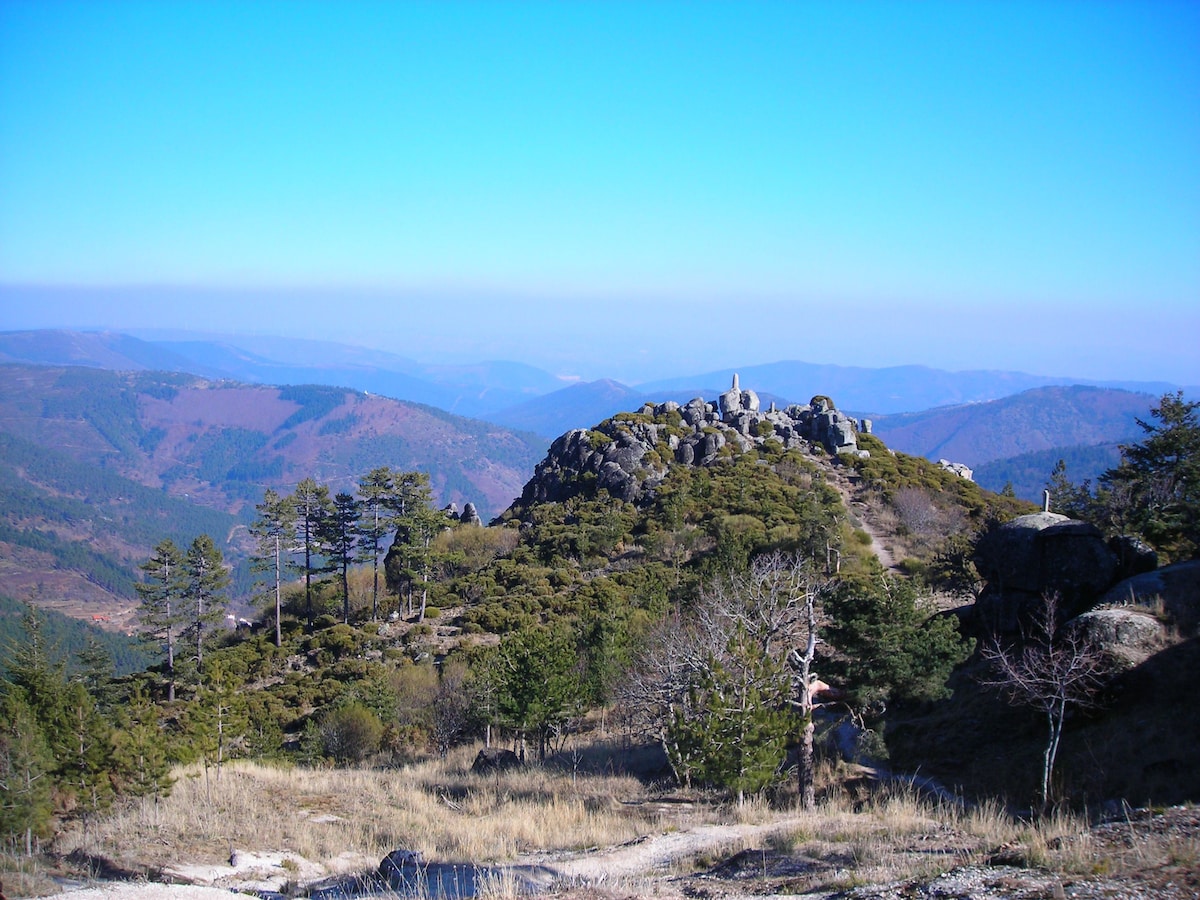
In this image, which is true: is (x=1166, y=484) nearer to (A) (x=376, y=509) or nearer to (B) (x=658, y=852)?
(B) (x=658, y=852)

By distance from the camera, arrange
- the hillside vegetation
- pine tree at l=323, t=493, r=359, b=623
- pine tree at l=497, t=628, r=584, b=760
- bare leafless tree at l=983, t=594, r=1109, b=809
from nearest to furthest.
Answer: bare leafless tree at l=983, t=594, r=1109, b=809 < the hillside vegetation < pine tree at l=497, t=628, r=584, b=760 < pine tree at l=323, t=493, r=359, b=623

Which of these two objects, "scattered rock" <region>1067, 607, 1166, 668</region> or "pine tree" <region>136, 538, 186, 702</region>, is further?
"pine tree" <region>136, 538, 186, 702</region>

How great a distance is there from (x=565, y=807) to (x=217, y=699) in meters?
9.05

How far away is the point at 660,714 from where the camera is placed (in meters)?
17.8

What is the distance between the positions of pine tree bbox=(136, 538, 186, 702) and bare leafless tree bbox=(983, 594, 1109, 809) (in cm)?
3578

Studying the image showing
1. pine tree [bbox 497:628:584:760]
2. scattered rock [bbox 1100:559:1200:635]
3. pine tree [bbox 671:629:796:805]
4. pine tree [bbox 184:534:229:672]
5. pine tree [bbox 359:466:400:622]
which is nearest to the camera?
pine tree [bbox 671:629:796:805]

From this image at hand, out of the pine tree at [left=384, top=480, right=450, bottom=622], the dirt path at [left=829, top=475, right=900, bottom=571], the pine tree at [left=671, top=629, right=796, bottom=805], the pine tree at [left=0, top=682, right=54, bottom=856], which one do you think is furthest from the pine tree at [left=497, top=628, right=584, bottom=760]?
the pine tree at [left=384, top=480, right=450, bottom=622]

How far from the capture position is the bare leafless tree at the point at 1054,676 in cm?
1236

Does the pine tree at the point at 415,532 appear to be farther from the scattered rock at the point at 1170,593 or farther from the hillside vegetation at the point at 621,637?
the scattered rock at the point at 1170,593

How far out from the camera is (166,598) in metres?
37.5

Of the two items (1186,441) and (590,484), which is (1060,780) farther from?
(590,484)

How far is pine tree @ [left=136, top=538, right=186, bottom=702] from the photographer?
3675 cm

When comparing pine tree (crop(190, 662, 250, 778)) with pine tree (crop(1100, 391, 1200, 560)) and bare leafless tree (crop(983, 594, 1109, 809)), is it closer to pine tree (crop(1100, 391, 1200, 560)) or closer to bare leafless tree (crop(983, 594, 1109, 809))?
bare leafless tree (crop(983, 594, 1109, 809))

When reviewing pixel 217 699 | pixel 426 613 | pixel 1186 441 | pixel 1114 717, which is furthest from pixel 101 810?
pixel 1186 441
